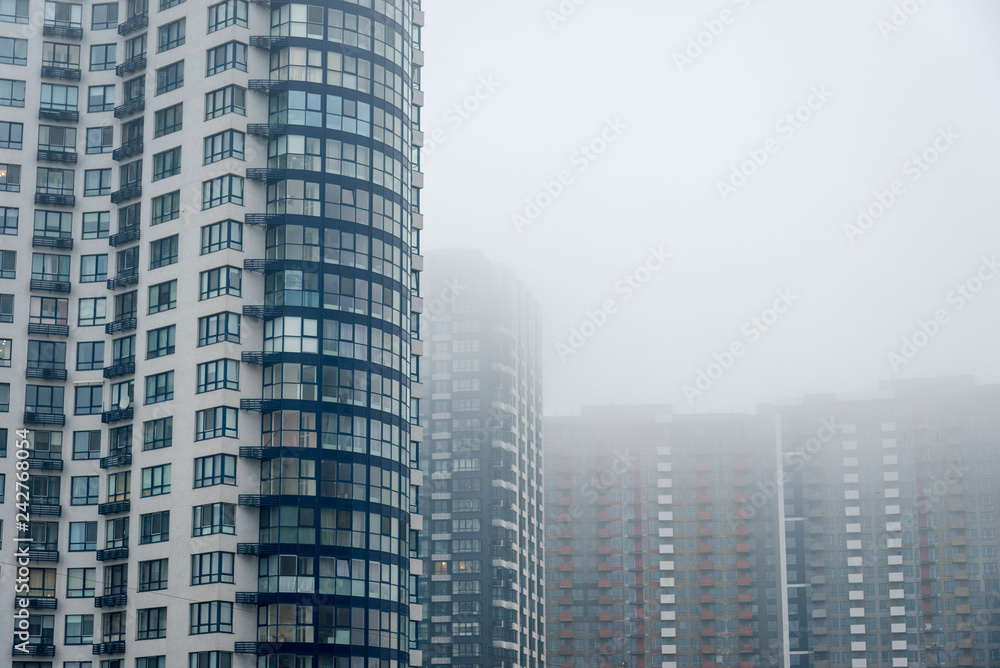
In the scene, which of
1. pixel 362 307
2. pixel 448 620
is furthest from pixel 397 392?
pixel 448 620

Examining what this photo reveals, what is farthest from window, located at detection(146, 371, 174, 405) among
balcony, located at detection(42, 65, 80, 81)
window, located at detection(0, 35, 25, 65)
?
window, located at detection(0, 35, 25, 65)

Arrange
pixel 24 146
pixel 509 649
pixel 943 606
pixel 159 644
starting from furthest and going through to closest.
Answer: pixel 943 606
pixel 509 649
pixel 24 146
pixel 159 644

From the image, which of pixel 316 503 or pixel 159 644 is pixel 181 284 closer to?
pixel 316 503

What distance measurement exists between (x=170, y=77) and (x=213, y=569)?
34.7 meters

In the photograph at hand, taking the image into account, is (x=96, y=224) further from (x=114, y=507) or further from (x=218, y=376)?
(x=114, y=507)

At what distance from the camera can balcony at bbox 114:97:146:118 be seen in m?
95.6

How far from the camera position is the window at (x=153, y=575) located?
281 ft

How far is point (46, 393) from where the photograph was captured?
307 feet

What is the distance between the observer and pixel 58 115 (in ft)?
319

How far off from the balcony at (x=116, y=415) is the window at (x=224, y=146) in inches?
689

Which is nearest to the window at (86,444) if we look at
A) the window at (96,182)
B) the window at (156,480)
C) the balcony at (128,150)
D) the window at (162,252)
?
the window at (156,480)

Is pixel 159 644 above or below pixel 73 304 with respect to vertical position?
below

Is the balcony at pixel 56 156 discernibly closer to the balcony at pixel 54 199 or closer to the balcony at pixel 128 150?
the balcony at pixel 54 199

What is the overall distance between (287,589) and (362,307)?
63.9ft
